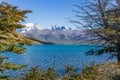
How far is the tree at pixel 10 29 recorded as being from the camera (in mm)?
13703

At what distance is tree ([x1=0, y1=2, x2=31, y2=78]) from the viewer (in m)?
13.7

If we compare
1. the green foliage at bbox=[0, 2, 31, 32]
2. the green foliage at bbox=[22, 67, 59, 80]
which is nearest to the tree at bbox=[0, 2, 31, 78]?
the green foliage at bbox=[0, 2, 31, 32]

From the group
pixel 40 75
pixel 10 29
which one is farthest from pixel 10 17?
pixel 40 75

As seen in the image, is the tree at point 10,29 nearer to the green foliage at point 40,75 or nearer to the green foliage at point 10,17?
the green foliage at point 10,17

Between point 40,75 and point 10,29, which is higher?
point 10,29

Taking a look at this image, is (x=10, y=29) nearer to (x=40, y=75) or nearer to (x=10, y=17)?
(x=10, y=17)

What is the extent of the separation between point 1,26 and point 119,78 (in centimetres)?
808

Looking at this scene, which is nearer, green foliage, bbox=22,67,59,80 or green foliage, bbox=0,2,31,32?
green foliage, bbox=0,2,31,32

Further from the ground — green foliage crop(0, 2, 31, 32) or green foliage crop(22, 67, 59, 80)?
green foliage crop(0, 2, 31, 32)

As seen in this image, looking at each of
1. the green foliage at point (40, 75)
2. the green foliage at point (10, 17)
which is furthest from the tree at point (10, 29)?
the green foliage at point (40, 75)

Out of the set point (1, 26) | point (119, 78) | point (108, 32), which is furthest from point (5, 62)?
point (108, 32)

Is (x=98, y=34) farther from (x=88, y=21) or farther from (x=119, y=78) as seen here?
(x=119, y=78)

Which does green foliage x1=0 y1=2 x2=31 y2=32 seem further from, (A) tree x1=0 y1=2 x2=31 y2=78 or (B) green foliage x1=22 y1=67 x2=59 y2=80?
(B) green foliage x1=22 y1=67 x2=59 y2=80

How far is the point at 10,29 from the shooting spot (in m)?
14.1
